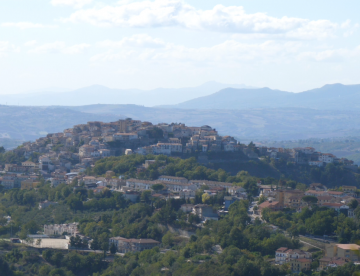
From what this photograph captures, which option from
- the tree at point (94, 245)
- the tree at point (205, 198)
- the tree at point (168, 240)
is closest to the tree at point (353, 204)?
the tree at point (205, 198)

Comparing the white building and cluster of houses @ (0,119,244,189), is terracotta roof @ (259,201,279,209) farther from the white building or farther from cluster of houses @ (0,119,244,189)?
the white building

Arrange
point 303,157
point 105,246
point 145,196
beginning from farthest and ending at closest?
point 303,157, point 145,196, point 105,246

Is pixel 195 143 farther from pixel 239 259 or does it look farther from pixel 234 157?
pixel 239 259

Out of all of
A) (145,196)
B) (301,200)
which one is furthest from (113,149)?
(301,200)

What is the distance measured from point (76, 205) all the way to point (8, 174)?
366 inches

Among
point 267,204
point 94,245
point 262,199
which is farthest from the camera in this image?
point 262,199

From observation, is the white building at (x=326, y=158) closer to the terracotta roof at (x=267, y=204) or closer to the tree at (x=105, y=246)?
the terracotta roof at (x=267, y=204)

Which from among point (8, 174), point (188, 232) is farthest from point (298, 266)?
point (8, 174)

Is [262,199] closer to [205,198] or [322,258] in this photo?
[205,198]

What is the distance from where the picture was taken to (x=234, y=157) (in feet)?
161

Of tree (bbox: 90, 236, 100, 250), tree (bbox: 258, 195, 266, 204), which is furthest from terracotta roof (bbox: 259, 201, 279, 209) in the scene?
tree (bbox: 90, 236, 100, 250)

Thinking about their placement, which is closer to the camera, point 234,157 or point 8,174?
point 8,174

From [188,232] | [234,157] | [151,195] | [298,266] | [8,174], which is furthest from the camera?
[234,157]

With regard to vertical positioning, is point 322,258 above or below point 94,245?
above
